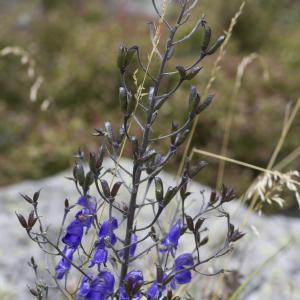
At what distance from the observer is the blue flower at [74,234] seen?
4.66 ft

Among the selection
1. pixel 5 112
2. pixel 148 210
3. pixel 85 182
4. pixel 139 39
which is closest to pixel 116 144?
pixel 85 182

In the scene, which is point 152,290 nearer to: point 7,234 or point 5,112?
point 7,234

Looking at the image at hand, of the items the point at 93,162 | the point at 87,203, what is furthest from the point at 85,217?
the point at 93,162

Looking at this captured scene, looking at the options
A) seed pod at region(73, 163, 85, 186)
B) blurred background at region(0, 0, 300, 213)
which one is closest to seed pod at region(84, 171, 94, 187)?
seed pod at region(73, 163, 85, 186)

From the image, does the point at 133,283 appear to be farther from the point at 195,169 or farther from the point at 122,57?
the point at 122,57

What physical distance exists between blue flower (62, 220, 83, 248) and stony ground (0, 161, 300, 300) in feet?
3.35

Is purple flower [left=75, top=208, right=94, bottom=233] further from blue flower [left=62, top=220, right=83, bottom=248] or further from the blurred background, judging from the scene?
the blurred background

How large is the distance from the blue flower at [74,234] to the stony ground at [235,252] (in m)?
1.02

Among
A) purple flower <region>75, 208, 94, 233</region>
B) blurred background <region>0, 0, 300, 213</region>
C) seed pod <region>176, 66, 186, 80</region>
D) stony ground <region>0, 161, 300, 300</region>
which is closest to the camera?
seed pod <region>176, 66, 186, 80</region>

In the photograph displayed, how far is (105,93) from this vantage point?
6070 millimetres

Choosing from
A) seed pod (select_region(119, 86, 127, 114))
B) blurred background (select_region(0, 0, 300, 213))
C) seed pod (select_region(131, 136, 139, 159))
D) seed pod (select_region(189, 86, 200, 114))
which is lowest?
seed pod (select_region(131, 136, 139, 159))

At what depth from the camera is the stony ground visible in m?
2.78

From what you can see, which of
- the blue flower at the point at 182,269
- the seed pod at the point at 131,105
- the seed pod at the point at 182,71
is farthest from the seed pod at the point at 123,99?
the blue flower at the point at 182,269

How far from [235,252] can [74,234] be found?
5.77ft
